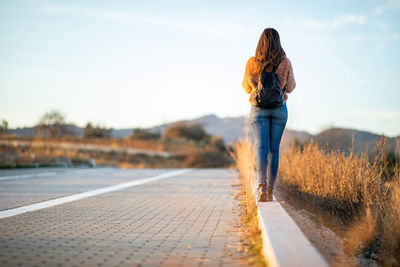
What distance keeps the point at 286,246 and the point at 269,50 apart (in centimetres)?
250

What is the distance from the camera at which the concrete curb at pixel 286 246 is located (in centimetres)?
225

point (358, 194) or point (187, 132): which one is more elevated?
point (187, 132)

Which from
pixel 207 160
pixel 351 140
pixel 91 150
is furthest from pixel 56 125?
pixel 351 140

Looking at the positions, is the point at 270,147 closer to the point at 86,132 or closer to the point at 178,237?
the point at 178,237

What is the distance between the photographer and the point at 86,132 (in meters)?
49.4

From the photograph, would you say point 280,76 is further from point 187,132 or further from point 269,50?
point 187,132

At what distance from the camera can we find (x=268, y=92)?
4.29 m

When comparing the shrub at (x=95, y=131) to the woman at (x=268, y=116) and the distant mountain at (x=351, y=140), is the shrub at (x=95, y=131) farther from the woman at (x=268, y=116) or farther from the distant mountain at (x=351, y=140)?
the woman at (x=268, y=116)

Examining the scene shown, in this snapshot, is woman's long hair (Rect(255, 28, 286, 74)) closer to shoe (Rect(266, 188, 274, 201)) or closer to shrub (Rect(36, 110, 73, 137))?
shoe (Rect(266, 188, 274, 201))

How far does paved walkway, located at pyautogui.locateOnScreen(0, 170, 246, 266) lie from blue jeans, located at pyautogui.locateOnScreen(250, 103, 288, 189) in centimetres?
63

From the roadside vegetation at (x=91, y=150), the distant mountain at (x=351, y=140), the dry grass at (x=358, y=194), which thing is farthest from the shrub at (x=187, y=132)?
the dry grass at (x=358, y=194)

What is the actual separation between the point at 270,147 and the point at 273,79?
2.48ft

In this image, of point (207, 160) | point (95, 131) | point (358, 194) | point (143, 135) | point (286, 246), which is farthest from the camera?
point (143, 135)

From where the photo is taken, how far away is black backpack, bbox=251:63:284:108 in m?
4.29
